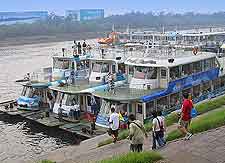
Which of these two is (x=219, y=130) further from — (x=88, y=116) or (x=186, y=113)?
(x=88, y=116)

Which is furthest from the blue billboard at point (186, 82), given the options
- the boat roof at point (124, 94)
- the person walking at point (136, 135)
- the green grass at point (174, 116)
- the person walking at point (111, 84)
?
the person walking at point (136, 135)

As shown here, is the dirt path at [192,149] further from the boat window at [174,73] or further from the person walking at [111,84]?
the boat window at [174,73]

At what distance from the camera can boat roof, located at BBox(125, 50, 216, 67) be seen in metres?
26.1

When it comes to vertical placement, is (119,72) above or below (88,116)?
above

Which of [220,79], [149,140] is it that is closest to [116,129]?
[149,140]

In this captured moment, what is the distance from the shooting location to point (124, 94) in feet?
83.4

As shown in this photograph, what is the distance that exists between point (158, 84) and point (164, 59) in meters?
2.12

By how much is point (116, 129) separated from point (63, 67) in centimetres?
1695

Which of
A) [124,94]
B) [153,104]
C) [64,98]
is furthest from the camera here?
[64,98]

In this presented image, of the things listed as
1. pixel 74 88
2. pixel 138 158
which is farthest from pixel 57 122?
pixel 138 158

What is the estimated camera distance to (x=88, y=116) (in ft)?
88.3

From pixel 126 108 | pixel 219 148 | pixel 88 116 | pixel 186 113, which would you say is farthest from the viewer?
pixel 88 116

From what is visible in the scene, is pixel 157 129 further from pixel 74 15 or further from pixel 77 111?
pixel 74 15

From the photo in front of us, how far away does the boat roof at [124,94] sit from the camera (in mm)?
24297
